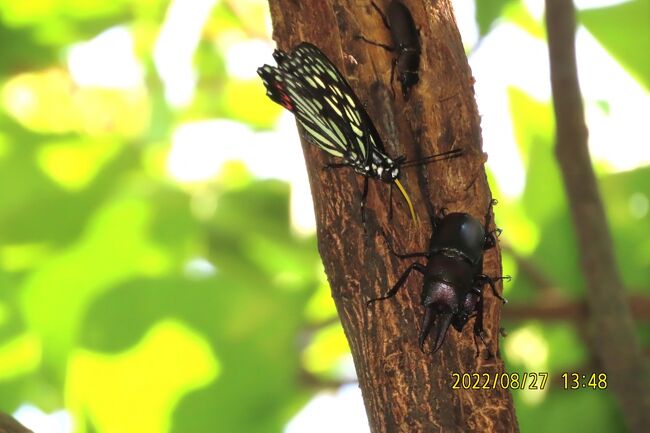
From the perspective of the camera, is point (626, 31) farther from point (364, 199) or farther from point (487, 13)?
point (364, 199)

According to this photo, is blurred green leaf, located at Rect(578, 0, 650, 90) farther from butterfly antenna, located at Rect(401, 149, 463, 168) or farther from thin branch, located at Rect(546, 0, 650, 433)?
butterfly antenna, located at Rect(401, 149, 463, 168)

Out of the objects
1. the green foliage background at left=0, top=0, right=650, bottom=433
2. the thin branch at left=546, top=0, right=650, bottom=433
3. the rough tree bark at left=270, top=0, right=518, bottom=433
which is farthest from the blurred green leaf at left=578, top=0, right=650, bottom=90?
the rough tree bark at left=270, top=0, right=518, bottom=433

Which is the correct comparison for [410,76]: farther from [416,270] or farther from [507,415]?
[507,415]

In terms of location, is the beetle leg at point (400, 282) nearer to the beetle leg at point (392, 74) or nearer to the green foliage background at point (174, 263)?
the beetle leg at point (392, 74)

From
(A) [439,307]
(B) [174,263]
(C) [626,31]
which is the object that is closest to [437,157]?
(A) [439,307]

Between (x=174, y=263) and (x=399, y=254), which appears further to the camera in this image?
(x=174, y=263)

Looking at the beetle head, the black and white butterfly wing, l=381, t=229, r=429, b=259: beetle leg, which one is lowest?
the beetle head
